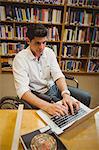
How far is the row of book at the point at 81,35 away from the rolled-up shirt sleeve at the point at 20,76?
1449mm

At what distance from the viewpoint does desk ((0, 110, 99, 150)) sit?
39.9 inches

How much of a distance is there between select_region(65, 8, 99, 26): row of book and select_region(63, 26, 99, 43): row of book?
0.33ft

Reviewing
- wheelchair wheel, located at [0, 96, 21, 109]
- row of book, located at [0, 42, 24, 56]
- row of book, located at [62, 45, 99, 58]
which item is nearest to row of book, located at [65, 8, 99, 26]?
row of book, located at [62, 45, 99, 58]

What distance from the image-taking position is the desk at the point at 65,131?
101 cm

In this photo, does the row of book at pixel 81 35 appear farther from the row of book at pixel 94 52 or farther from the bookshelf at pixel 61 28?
the row of book at pixel 94 52

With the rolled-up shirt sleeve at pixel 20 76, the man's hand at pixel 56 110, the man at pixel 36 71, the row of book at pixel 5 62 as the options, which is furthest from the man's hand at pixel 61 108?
the row of book at pixel 5 62

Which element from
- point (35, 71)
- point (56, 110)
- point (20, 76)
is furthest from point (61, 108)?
point (35, 71)

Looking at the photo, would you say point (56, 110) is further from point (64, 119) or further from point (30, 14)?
point (30, 14)

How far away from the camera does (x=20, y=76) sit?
1.70 m

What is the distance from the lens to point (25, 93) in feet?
5.22

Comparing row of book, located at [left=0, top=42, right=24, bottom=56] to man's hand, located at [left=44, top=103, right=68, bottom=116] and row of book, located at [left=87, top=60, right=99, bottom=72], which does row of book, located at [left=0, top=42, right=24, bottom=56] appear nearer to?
row of book, located at [left=87, top=60, right=99, bottom=72]

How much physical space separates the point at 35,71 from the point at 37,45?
265 millimetres

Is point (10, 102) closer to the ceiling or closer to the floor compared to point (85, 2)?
closer to the floor

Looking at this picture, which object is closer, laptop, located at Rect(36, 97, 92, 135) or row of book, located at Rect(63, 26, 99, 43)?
laptop, located at Rect(36, 97, 92, 135)
